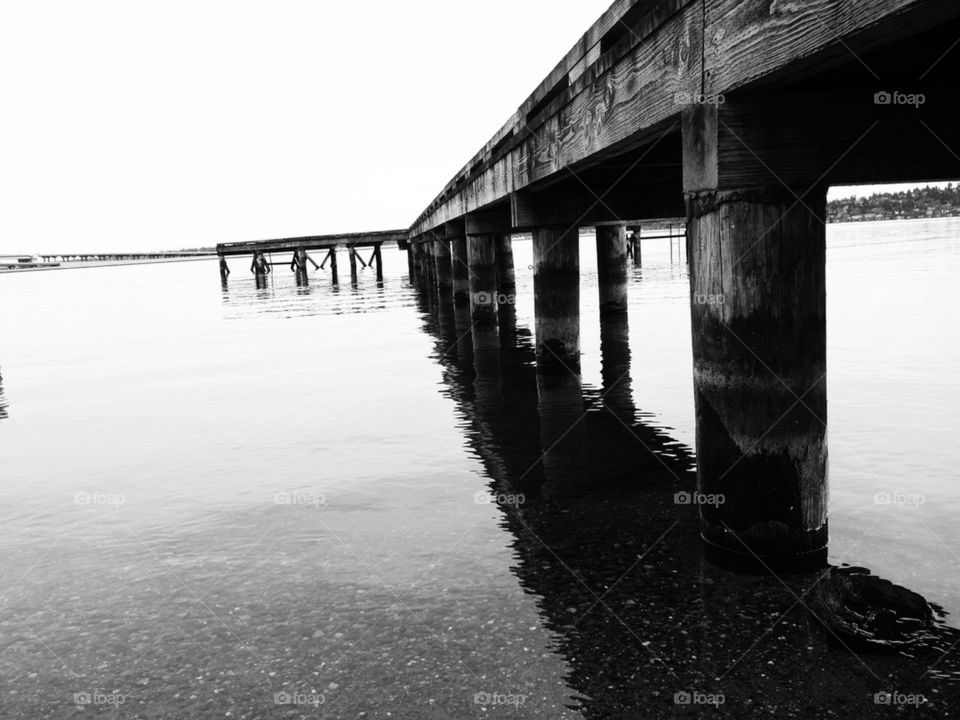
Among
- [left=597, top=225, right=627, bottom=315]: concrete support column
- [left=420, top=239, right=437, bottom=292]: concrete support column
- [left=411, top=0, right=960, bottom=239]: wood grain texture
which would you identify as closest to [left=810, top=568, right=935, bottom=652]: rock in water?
[left=411, top=0, right=960, bottom=239]: wood grain texture

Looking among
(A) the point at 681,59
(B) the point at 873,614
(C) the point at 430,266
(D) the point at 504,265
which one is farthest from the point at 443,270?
(B) the point at 873,614

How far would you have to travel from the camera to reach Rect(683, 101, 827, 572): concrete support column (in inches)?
192

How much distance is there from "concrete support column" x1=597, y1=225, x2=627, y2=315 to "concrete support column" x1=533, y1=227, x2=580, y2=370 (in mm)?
7462

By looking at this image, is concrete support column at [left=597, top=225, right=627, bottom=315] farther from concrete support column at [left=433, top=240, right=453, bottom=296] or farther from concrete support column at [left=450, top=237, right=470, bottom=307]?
concrete support column at [left=433, top=240, right=453, bottom=296]

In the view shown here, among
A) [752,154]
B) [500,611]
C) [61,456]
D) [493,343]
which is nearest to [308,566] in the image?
[500,611]

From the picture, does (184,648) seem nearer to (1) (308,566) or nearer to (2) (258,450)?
(1) (308,566)

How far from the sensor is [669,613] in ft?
16.8

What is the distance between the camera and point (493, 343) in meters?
18.5

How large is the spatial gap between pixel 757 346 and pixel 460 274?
74.8 ft

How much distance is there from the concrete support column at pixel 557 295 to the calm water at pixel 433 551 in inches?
23.7

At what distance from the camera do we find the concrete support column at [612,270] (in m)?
21.3

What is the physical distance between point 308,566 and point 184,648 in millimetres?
1345

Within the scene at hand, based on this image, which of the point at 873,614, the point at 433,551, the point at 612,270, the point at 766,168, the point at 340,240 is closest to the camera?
the point at 873,614

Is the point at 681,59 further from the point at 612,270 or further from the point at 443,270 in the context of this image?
the point at 443,270
